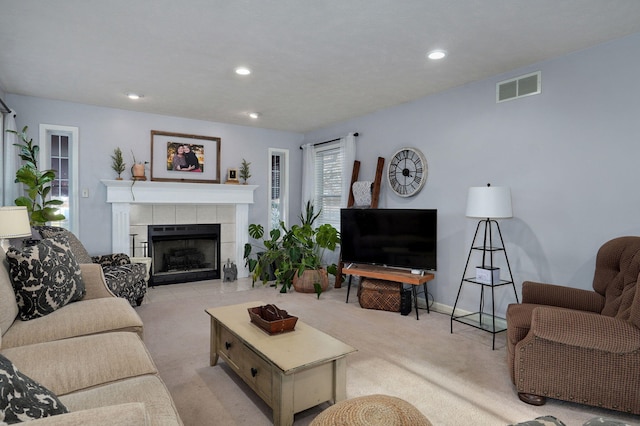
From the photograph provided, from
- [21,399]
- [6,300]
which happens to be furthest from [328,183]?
[21,399]

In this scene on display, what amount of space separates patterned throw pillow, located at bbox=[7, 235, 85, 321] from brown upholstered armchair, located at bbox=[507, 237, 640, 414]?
2.96m

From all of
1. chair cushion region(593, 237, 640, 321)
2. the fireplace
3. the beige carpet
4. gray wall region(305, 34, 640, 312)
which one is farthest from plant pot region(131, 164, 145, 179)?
chair cushion region(593, 237, 640, 321)

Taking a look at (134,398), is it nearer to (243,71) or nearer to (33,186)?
(243,71)

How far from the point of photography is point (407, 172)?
4586mm

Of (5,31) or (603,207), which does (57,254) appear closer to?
(5,31)

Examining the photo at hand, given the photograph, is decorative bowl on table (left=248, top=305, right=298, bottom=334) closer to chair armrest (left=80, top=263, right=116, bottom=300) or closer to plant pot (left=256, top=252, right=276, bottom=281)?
chair armrest (left=80, top=263, right=116, bottom=300)

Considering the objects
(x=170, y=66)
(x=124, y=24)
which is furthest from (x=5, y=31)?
(x=170, y=66)

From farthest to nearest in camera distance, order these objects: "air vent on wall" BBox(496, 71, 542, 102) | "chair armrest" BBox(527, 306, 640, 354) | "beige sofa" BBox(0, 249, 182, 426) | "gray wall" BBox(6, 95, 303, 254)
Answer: "gray wall" BBox(6, 95, 303, 254), "air vent on wall" BBox(496, 71, 542, 102), "chair armrest" BBox(527, 306, 640, 354), "beige sofa" BBox(0, 249, 182, 426)

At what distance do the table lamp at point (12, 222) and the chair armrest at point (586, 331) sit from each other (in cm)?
366

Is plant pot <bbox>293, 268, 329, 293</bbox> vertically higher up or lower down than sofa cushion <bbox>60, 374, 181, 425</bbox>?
lower down

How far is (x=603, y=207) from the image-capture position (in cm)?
→ 295

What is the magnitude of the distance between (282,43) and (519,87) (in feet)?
7.36

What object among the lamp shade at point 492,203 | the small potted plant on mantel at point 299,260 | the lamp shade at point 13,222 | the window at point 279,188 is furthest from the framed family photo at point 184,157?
the lamp shade at point 492,203

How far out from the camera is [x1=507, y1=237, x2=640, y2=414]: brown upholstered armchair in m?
2.05
